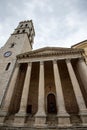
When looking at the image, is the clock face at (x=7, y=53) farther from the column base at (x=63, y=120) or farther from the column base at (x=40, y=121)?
the column base at (x=63, y=120)

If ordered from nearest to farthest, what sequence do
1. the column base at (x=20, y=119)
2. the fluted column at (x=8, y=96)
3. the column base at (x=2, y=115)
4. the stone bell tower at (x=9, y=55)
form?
the column base at (x=20, y=119) → the column base at (x=2, y=115) → the fluted column at (x=8, y=96) → the stone bell tower at (x=9, y=55)

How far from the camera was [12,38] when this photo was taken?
59.1 feet

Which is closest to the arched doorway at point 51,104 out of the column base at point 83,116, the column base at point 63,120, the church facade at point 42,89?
the church facade at point 42,89

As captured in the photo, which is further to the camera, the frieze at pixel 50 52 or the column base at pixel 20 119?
the frieze at pixel 50 52

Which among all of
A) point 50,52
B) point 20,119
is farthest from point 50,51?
point 20,119

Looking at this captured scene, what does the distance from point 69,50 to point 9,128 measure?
371 inches

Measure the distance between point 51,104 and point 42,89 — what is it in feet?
13.8

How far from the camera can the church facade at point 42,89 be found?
26.0ft

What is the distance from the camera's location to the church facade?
311 inches

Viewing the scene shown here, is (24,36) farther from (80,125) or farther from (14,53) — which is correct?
(80,125)

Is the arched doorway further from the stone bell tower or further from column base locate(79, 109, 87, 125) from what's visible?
the stone bell tower

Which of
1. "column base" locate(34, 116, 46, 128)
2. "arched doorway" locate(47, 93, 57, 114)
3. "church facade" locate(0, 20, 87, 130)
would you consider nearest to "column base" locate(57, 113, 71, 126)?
"church facade" locate(0, 20, 87, 130)

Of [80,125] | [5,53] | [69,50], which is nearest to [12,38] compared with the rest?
[5,53]

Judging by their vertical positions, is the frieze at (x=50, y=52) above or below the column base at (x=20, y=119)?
above
